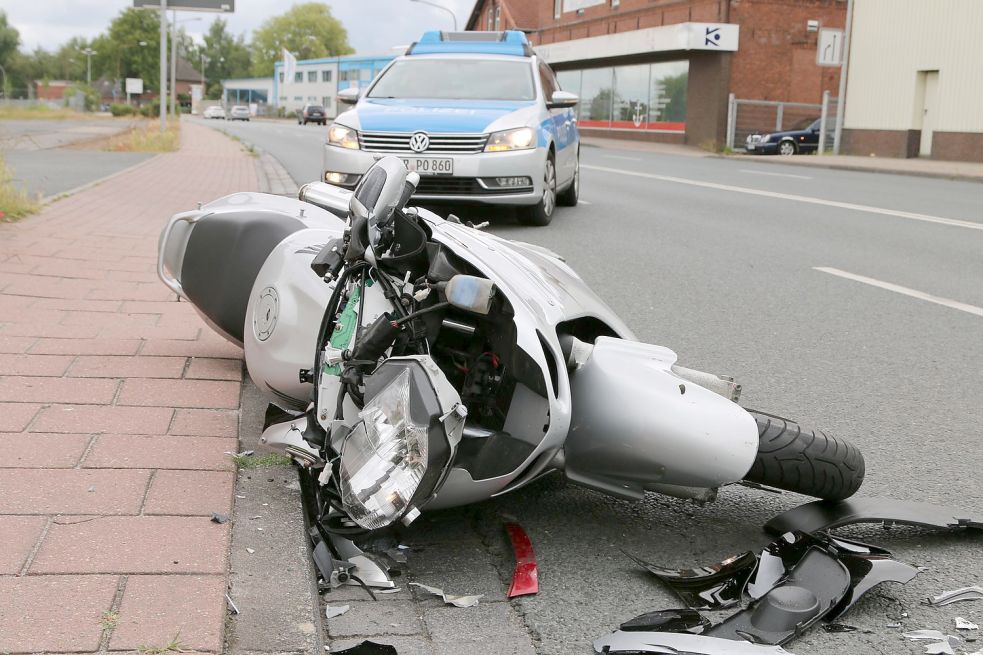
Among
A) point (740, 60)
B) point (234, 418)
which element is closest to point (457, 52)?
point (234, 418)

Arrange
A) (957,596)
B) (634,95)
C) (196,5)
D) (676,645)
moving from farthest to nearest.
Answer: (634,95) → (196,5) → (957,596) → (676,645)

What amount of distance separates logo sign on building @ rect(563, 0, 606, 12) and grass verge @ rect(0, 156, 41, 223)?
4375 centimetres

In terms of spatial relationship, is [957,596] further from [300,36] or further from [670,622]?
[300,36]

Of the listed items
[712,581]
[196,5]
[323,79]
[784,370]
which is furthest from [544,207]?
[323,79]

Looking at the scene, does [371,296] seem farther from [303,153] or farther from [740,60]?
[740,60]

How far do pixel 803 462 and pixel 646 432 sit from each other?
0.54 m

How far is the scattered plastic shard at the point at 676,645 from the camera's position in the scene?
2355 mm

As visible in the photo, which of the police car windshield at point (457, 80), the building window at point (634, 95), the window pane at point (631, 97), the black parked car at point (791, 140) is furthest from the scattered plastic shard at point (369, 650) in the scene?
the window pane at point (631, 97)

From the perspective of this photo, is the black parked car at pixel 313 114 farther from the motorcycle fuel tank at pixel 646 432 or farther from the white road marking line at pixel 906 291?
the motorcycle fuel tank at pixel 646 432

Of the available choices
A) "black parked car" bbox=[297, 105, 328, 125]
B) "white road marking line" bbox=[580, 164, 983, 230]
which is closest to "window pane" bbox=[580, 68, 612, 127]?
"black parked car" bbox=[297, 105, 328, 125]

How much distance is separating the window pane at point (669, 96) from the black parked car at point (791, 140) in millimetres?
7253

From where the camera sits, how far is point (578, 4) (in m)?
53.8

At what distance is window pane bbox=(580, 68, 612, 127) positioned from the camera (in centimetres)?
4941

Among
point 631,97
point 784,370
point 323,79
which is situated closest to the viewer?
point 784,370
